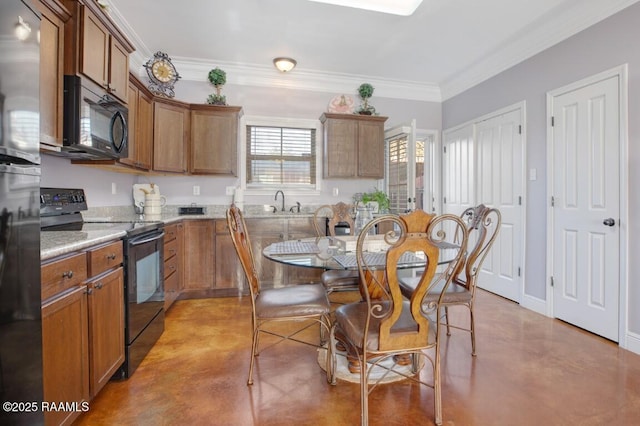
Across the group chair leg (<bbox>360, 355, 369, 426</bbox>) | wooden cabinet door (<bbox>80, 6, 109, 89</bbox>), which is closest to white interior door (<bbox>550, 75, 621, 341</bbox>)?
chair leg (<bbox>360, 355, 369, 426</bbox>)

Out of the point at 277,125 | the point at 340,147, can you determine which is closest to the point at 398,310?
the point at 340,147

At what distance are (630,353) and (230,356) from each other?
291 cm

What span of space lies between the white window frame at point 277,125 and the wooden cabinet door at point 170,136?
2.37ft

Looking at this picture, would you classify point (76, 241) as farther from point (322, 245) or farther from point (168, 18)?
point (168, 18)

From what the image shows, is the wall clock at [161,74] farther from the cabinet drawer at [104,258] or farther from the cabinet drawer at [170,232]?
the cabinet drawer at [104,258]

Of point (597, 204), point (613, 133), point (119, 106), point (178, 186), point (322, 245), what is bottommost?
point (322, 245)

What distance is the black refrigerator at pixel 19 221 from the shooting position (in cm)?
100

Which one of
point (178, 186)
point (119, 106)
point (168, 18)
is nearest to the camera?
point (119, 106)

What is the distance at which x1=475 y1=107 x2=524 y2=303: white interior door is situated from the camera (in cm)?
351

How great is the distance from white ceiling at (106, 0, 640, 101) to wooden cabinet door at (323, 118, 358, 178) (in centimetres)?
61

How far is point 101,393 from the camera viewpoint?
1.84m

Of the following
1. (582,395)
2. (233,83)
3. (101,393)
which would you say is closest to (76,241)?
(101,393)

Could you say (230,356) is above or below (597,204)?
below

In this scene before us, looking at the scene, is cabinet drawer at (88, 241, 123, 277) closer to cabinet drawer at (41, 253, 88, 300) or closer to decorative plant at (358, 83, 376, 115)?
cabinet drawer at (41, 253, 88, 300)
